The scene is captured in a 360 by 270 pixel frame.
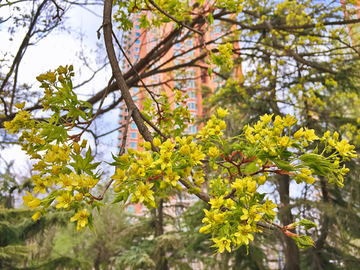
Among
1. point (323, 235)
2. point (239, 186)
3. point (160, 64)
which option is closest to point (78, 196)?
point (239, 186)

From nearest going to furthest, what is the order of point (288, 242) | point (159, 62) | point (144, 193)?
1. point (144, 193)
2. point (288, 242)
3. point (159, 62)

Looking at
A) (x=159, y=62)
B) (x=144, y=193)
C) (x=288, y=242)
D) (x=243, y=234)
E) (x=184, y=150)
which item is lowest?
(x=288, y=242)

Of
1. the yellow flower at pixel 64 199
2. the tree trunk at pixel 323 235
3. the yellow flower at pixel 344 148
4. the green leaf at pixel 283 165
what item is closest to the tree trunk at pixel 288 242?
the tree trunk at pixel 323 235

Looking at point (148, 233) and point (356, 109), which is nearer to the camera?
point (356, 109)

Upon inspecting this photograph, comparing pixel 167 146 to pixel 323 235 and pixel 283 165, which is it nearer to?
pixel 283 165

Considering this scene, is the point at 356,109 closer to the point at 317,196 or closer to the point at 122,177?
the point at 317,196

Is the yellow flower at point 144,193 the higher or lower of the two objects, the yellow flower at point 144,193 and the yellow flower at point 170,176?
the lower

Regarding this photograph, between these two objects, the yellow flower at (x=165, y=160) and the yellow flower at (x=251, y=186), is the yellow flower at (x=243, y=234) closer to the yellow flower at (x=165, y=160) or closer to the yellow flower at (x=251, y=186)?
the yellow flower at (x=251, y=186)

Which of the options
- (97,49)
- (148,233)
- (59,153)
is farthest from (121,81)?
(148,233)

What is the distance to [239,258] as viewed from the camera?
5.02 m

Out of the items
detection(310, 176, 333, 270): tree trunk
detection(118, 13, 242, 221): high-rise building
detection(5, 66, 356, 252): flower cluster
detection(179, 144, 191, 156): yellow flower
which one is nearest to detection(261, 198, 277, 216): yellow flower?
detection(5, 66, 356, 252): flower cluster

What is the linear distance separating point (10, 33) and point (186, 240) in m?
5.86

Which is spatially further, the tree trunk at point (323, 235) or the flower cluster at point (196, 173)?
the tree trunk at point (323, 235)

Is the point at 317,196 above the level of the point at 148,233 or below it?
above
